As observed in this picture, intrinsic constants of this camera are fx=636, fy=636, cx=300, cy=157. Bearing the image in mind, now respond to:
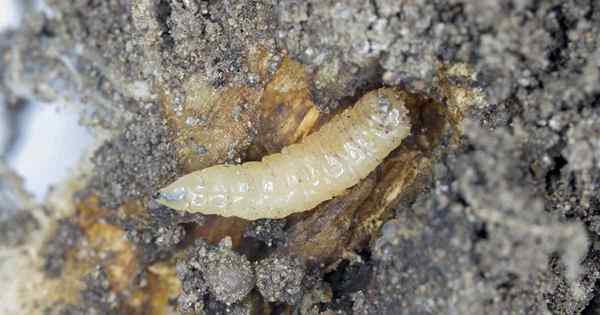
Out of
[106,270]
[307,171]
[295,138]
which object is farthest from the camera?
[106,270]

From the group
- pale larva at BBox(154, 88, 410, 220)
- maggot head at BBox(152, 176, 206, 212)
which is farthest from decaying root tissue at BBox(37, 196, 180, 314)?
pale larva at BBox(154, 88, 410, 220)

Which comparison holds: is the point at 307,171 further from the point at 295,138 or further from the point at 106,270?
the point at 106,270

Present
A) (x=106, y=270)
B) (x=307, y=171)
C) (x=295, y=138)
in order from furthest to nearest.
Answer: (x=106, y=270)
(x=295, y=138)
(x=307, y=171)

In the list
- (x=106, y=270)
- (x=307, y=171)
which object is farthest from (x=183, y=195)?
(x=106, y=270)

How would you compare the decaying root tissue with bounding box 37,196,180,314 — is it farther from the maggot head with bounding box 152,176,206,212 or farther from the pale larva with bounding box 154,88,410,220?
the pale larva with bounding box 154,88,410,220

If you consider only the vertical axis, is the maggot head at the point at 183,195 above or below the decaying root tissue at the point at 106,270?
above

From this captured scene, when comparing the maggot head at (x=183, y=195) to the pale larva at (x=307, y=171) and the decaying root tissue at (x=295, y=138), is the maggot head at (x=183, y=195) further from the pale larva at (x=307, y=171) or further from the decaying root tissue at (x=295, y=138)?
the decaying root tissue at (x=295, y=138)

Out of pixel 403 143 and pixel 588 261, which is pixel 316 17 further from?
pixel 588 261

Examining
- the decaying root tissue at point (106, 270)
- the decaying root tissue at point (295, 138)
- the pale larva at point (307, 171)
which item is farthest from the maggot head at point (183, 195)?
→ the decaying root tissue at point (106, 270)
